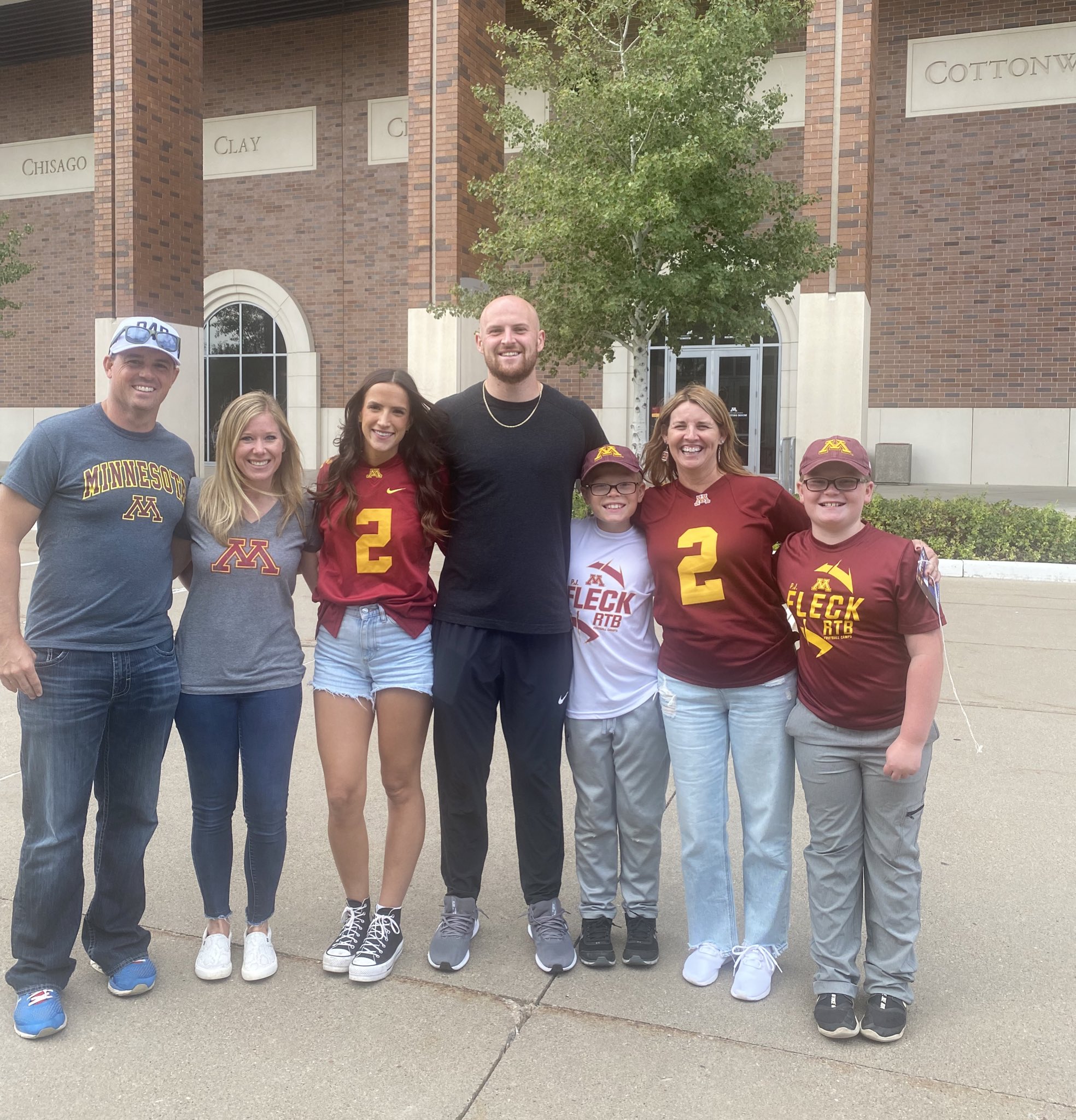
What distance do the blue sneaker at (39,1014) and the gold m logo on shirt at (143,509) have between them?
4.27 ft

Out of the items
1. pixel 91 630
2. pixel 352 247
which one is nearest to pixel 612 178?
pixel 91 630

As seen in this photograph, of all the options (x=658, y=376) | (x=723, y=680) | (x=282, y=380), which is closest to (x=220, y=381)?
Answer: (x=282, y=380)

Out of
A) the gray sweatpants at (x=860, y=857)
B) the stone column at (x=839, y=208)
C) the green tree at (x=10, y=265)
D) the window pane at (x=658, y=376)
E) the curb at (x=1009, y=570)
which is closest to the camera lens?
the gray sweatpants at (x=860, y=857)

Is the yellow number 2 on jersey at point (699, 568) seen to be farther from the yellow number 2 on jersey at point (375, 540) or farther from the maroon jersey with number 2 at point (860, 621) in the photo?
the yellow number 2 on jersey at point (375, 540)

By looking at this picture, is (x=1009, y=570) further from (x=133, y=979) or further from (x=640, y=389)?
(x=133, y=979)

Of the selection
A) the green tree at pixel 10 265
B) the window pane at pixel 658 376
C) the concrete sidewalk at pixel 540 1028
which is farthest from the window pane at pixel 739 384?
the concrete sidewalk at pixel 540 1028

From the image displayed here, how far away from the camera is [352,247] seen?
21266 millimetres

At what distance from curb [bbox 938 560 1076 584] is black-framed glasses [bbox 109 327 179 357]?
27.9 ft

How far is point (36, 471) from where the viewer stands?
283cm

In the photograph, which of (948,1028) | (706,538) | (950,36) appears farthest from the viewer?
(950,36)

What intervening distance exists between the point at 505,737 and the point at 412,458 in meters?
0.90

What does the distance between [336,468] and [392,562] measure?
345 millimetres

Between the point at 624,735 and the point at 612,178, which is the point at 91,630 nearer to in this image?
the point at 624,735

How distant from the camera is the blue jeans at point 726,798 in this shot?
10.3 feet
